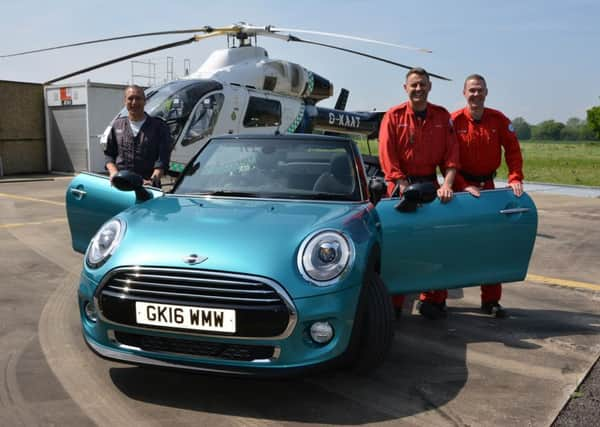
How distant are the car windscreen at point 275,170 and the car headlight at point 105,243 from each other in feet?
2.60

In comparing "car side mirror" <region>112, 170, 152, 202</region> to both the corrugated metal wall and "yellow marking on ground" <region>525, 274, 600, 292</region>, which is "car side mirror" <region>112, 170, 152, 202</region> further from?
the corrugated metal wall

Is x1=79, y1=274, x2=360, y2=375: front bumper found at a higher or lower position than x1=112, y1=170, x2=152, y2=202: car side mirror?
lower

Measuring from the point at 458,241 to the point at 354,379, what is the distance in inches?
55.9

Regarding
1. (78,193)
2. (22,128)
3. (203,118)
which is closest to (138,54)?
(203,118)

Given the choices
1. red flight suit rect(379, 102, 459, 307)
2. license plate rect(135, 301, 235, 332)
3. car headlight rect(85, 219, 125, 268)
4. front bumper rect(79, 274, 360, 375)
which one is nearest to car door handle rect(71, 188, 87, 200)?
car headlight rect(85, 219, 125, 268)

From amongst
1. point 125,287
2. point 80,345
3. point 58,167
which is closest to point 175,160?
point 80,345

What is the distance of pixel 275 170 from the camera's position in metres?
4.20

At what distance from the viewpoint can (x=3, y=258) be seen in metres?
6.83

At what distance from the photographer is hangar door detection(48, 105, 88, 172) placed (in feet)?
70.6

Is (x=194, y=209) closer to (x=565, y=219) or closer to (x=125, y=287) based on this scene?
(x=125, y=287)

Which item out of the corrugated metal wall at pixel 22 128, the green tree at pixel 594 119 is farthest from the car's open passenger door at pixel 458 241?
the green tree at pixel 594 119

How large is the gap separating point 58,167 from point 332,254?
71.6 ft

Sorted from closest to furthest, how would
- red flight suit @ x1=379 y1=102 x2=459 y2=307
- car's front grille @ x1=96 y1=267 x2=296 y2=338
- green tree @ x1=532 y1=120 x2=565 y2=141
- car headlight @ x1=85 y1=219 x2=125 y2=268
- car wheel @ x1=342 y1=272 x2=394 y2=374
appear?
car's front grille @ x1=96 y1=267 x2=296 y2=338 < car headlight @ x1=85 y1=219 x2=125 y2=268 < car wheel @ x1=342 y1=272 x2=394 y2=374 < red flight suit @ x1=379 y1=102 x2=459 y2=307 < green tree @ x1=532 y1=120 x2=565 y2=141

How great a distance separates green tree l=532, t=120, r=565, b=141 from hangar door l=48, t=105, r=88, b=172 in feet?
554
